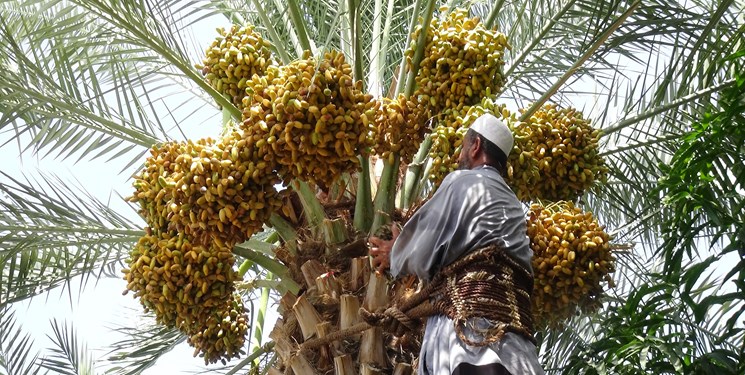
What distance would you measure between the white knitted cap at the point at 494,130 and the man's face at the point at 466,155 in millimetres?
50

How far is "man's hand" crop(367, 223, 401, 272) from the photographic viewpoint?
410cm

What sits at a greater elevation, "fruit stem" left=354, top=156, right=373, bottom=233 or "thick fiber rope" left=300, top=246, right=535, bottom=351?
"fruit stem" left=354, top=156, right=373, bottom=233

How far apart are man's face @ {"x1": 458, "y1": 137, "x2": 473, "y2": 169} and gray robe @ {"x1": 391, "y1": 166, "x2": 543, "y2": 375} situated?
0.11 metres

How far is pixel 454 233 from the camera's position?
12.2 feet

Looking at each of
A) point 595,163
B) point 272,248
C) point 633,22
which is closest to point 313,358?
point 272,248

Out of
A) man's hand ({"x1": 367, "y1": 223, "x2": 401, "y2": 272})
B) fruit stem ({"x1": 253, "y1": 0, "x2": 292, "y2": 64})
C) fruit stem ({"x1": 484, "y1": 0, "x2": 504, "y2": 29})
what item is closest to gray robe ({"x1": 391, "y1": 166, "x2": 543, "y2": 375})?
man's hand ({"x1": 367, "y1": 223, "x2": 401, "y2": 272})

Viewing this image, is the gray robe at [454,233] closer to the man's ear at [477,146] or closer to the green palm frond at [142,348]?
the man's ear at [477,146]

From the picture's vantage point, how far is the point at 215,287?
176 inches

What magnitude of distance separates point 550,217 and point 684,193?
532 mm

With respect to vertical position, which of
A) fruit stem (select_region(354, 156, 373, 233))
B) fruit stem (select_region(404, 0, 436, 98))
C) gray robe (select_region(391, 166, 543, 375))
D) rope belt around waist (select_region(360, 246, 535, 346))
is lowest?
rope belt around waist (select_region(360, 246, 535, 346))

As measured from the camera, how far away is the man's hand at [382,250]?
4102 mm

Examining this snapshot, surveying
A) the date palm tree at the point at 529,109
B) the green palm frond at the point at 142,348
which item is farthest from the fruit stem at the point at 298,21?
the green palm frond at the point at 142,348

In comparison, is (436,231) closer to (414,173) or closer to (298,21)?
(414,173)

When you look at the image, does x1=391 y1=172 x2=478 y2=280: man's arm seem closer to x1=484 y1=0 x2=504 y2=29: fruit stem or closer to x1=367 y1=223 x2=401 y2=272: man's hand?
x1=367 y1=223 x2=401 y2=272: man's hand
